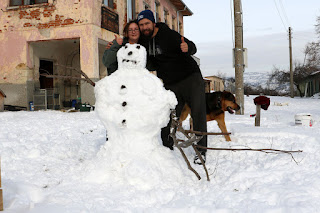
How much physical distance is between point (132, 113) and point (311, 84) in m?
32.2

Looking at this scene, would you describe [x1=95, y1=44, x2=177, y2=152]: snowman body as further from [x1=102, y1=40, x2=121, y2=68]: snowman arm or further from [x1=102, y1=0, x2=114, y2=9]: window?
[x1=102, y1=0, x2=114, y2=9]: window

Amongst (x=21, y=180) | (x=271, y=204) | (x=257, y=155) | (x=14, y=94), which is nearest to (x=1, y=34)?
(x=14, y=94)

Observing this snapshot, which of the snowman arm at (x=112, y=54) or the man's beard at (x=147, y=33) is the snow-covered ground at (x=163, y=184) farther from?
the man's beard at (x=147, y=33)

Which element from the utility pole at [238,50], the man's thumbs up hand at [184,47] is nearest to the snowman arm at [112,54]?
the man's thumbs up hand at [184,47]

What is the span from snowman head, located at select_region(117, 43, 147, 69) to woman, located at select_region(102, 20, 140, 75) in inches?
10.9

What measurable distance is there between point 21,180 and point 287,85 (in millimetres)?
39394

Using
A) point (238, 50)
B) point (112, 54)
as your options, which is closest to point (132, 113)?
point (112, 54)

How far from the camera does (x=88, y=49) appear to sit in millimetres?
10430

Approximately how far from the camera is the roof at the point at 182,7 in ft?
62.9

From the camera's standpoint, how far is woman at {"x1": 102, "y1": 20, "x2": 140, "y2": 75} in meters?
2.95

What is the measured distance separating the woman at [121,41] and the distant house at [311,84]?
91.8 ft

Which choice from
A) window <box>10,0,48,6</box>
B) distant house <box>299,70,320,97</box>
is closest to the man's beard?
window <box>10,0,48,6</box>

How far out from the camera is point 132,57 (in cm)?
267

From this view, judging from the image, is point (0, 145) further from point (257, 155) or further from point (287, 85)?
point (287, 85)
